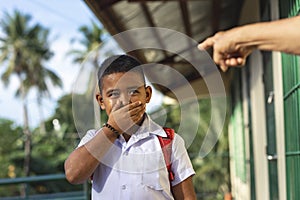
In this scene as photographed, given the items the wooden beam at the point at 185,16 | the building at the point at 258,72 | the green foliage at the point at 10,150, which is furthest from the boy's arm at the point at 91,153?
→ the green foliage at the point at 10,150

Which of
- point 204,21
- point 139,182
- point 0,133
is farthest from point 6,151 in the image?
point 139,182

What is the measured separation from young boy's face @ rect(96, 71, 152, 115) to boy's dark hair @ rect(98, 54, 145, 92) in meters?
0.02

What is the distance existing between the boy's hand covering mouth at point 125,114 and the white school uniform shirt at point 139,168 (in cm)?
12

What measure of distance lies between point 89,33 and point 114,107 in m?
35.6

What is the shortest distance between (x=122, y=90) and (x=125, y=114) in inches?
3.1

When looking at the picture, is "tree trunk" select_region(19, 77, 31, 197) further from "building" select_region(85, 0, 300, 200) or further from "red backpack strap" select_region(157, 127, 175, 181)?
"red backpack strap" select_region(157, 127, 175, 181)

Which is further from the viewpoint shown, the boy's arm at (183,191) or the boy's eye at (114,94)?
the boy's arm at (183,191)

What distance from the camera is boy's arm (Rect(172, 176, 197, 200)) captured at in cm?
190

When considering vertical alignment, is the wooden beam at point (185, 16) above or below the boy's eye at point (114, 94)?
above

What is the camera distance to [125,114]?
1729 mm

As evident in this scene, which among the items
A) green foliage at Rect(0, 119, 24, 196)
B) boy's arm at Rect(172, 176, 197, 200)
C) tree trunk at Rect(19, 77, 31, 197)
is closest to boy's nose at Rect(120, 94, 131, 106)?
boy's arm at Rect(172, 176, 197, 200)

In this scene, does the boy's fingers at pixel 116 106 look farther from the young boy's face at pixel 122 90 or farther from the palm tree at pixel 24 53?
the palm tree at pixel 24 53

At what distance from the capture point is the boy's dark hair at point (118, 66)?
1.83 meters

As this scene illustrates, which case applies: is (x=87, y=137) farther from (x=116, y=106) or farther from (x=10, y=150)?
(x=10, y=150)
